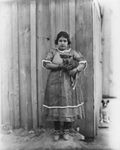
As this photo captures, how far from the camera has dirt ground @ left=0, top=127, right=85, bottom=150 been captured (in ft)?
14.2

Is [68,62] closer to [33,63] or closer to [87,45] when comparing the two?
[87,45]

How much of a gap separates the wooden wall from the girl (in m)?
0.41

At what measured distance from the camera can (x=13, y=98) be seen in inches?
208

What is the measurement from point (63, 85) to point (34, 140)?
105 cm

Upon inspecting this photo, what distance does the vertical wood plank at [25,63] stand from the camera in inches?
202

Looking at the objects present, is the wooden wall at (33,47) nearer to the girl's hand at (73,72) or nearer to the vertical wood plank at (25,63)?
the vertical wood plank at (25,63)

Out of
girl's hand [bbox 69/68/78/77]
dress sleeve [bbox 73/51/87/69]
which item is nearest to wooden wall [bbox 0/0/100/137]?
dress sleeve [bbox 73/51/87/69]

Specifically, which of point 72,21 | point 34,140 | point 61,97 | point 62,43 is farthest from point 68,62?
point 34,140

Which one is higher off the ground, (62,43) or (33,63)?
(62,43)

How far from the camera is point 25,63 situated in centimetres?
519

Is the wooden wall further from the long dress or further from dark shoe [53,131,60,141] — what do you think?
dark shoe [53,131,60,141]

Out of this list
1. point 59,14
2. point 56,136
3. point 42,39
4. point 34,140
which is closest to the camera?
point 56,136

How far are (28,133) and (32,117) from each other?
0.98ft

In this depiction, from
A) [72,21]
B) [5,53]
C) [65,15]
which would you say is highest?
[65,15]
